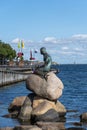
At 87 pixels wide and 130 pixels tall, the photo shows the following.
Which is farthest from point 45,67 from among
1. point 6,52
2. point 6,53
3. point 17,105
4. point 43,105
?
point 6,52

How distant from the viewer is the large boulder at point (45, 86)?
28.8 metres

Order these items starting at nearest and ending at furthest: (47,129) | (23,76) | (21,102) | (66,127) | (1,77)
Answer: (47,129), (66,127), (21,102), (1,77), (23,76)

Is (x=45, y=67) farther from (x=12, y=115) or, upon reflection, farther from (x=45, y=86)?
(x=12, y=115)

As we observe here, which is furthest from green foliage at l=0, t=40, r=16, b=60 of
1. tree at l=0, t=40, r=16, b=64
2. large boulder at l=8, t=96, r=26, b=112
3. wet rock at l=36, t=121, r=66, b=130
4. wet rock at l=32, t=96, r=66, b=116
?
wet rock at l=36, t=121, r=66, b=130

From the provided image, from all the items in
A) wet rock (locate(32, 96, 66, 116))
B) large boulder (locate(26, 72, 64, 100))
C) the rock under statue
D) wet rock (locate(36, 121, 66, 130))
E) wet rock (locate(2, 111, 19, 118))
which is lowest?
wet rock (locate(2, 111, 19, 118))

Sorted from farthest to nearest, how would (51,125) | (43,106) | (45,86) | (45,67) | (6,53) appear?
1. (6,53)
2. (45,67)
3. (45,86)
4. (43,106)
5. (51,125)

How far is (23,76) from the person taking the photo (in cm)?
9125

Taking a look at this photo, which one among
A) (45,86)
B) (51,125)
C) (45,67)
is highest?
(45,67)

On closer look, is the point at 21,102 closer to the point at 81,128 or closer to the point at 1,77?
the point at 81,128

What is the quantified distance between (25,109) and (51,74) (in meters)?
2.74

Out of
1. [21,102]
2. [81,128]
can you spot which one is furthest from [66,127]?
[21,102]

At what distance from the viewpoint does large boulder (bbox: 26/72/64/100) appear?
2884cm

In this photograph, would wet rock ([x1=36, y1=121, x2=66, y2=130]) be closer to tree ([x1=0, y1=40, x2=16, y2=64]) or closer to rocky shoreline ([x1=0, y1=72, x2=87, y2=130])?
rocky shoreline ([x1=0, y1=72, x2=87, y2=130])

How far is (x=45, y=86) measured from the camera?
28.9 metres
